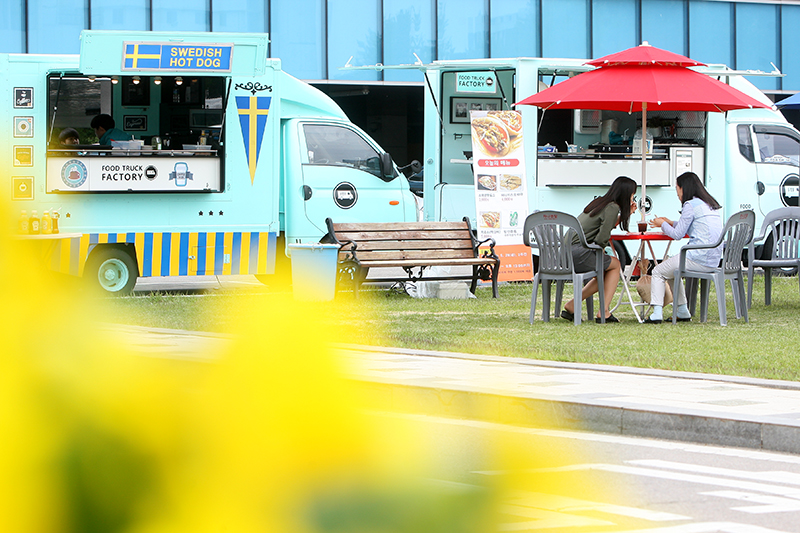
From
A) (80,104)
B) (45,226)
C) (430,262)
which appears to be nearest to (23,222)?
(45,226)

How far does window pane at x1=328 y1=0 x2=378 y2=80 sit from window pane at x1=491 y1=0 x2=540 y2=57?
329 centimetres

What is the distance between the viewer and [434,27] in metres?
30.2

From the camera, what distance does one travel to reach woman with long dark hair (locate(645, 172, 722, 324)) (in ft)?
34.5

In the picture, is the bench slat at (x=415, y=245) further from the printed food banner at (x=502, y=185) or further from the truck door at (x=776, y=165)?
the truck door at (x=776, y=165)

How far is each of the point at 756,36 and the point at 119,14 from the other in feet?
58.3

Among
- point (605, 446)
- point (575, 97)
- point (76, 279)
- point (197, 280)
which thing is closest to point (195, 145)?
point (197, 280)

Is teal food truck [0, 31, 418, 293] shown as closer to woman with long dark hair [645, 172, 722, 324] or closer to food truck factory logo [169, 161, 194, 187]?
food truck factory logo [169, 161, 194, 187]

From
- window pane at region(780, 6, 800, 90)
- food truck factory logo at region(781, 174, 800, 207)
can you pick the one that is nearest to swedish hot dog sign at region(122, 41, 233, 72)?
food truck factory logo at region(781, 174, 800, 207)

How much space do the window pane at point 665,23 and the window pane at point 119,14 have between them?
45.1 feet

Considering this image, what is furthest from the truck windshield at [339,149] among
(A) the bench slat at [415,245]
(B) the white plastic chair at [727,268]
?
(B) the white plastic chair at [727,268]

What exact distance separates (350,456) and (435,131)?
16.6m

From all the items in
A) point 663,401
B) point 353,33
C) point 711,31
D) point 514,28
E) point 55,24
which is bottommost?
point 663,401

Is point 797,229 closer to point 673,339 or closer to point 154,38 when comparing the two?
point 673,339

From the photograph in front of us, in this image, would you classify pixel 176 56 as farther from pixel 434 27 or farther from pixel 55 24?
pixel 434 27
